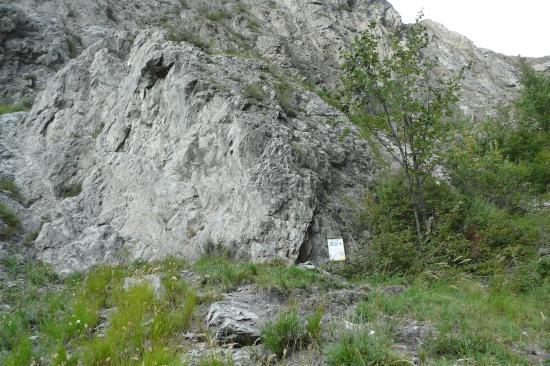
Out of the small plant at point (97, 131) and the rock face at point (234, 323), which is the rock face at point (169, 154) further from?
the rock face at point (234, 323)

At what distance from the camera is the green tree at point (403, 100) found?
12102 millimetres

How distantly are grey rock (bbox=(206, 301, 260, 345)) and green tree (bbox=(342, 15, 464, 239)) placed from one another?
7.70m

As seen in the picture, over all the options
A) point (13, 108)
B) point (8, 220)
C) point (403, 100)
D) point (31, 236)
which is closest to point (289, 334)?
point (403, 100)

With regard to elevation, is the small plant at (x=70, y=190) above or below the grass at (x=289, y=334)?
above

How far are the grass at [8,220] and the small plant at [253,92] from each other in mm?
8431

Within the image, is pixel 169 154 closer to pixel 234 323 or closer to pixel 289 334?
pixel 234 323

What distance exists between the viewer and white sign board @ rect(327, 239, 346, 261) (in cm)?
1038

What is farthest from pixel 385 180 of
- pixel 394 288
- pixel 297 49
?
pixel 297 49

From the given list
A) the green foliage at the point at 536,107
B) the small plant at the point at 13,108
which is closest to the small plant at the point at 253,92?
the small plant at the point at 13,108

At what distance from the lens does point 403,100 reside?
12.2 metres

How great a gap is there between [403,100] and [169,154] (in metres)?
7.47

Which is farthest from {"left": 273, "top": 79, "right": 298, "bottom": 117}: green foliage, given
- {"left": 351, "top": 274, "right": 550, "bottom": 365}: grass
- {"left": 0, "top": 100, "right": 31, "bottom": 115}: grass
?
{"left": 0, "top": 100, "right": 31, "bottom": 115}: grass

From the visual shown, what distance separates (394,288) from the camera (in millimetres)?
8039

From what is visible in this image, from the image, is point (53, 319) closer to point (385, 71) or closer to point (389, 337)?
point (389, 337)
